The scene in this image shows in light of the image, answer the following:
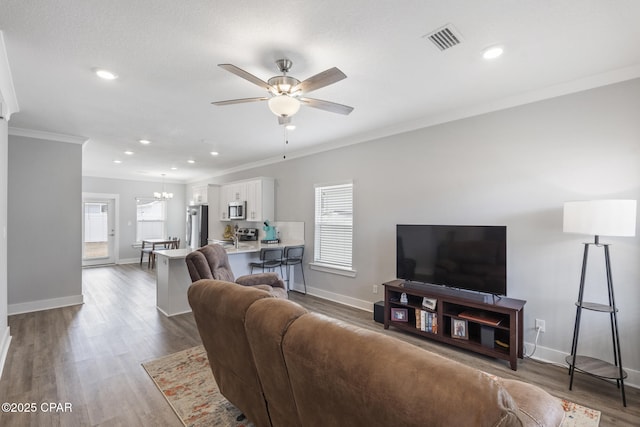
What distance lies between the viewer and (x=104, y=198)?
27.7 ft

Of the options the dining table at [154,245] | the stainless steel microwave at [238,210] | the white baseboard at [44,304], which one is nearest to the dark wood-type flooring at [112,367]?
the white baseboard at [44,304]

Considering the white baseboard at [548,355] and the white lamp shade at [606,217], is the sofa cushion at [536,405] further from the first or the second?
the white baseboard at [548,355]

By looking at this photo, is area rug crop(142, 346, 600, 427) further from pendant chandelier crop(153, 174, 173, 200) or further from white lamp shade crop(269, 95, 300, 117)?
pendant chandelier crop(153, 174, 173, 200)

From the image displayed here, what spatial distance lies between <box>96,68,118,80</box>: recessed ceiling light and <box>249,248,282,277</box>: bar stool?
2.98 meters

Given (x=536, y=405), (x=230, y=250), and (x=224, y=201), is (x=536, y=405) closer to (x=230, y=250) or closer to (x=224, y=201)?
(x=230, y=250)

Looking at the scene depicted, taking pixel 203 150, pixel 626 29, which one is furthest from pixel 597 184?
pixel 203 150

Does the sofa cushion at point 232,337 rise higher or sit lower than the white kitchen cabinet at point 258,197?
lower

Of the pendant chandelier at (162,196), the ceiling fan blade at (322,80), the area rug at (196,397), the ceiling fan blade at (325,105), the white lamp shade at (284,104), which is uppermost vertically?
the ceiling fan blade at (322,80)

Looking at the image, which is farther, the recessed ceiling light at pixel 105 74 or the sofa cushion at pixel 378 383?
the recessed ceiling light at pixel 105 74

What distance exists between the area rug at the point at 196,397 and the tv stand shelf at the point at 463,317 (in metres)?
0.63

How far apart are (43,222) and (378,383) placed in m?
5.65

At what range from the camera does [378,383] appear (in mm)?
915

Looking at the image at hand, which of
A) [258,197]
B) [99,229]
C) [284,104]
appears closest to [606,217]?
[284,104]

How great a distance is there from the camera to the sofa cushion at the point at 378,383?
2.52 feet
